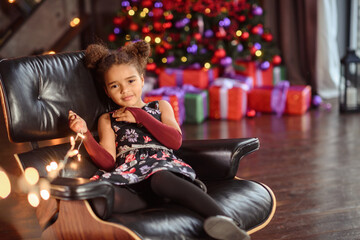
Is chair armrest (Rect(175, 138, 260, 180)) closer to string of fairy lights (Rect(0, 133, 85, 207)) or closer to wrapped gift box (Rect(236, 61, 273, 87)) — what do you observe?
string of fairy lights (Rect(0, 133, 85, 207))

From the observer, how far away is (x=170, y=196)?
1.71 meters

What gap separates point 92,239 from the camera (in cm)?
160

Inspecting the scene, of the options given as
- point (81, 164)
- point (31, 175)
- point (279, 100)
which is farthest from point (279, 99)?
point (31, 175)

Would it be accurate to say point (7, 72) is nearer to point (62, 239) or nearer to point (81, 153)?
point (81, 153)

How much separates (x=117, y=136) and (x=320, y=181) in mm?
1390

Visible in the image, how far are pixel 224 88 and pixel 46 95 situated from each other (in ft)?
8.53

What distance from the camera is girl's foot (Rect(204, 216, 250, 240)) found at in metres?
1.54

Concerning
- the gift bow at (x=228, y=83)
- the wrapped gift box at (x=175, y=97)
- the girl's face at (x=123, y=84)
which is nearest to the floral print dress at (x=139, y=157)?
the girl's face at (x=123, y=84)

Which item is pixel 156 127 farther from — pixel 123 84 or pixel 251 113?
pixel 251 113

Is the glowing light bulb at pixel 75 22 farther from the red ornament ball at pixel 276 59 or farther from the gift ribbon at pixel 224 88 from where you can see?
the red ornament ball at pixel 276 59

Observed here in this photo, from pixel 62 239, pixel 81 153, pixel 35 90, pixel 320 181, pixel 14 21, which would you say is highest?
pixel 14 21

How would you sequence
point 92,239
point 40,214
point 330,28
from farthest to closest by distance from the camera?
point 330,28 < point 40,214 < point 92,239

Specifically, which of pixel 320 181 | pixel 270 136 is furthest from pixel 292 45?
pixel 320 181

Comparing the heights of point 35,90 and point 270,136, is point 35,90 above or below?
above
